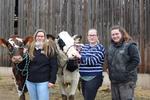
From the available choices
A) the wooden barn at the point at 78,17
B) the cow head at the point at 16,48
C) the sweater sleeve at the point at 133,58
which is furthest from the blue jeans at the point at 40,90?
the wooden barn at the point at 78,17

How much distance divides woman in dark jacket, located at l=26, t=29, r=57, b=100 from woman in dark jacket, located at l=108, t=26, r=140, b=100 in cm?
103

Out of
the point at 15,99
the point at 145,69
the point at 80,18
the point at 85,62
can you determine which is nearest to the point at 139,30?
the point at 145,69

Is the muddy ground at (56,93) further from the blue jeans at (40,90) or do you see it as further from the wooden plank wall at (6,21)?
the blue jeans at (40,90)

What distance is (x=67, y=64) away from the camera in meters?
10.0

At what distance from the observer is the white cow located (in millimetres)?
9673

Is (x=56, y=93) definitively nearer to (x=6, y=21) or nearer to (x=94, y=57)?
(x=6, y=21)

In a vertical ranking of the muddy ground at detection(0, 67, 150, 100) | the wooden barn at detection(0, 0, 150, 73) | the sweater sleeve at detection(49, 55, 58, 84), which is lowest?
the muddy ground at detection(0, 67, 150, 100)

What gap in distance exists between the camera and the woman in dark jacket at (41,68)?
8.08m

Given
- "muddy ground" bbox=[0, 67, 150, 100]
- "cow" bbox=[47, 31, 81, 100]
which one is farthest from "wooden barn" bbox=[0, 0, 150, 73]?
"cow" bbox=[47, 31, 81, 100]

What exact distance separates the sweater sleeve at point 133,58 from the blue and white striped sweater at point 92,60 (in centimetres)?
70

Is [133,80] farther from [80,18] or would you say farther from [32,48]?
[80,18]

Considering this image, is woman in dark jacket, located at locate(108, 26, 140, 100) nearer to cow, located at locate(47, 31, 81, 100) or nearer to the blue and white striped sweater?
the blue and white striped sweater

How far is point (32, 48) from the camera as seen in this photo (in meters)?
8.19

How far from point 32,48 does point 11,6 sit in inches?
340
